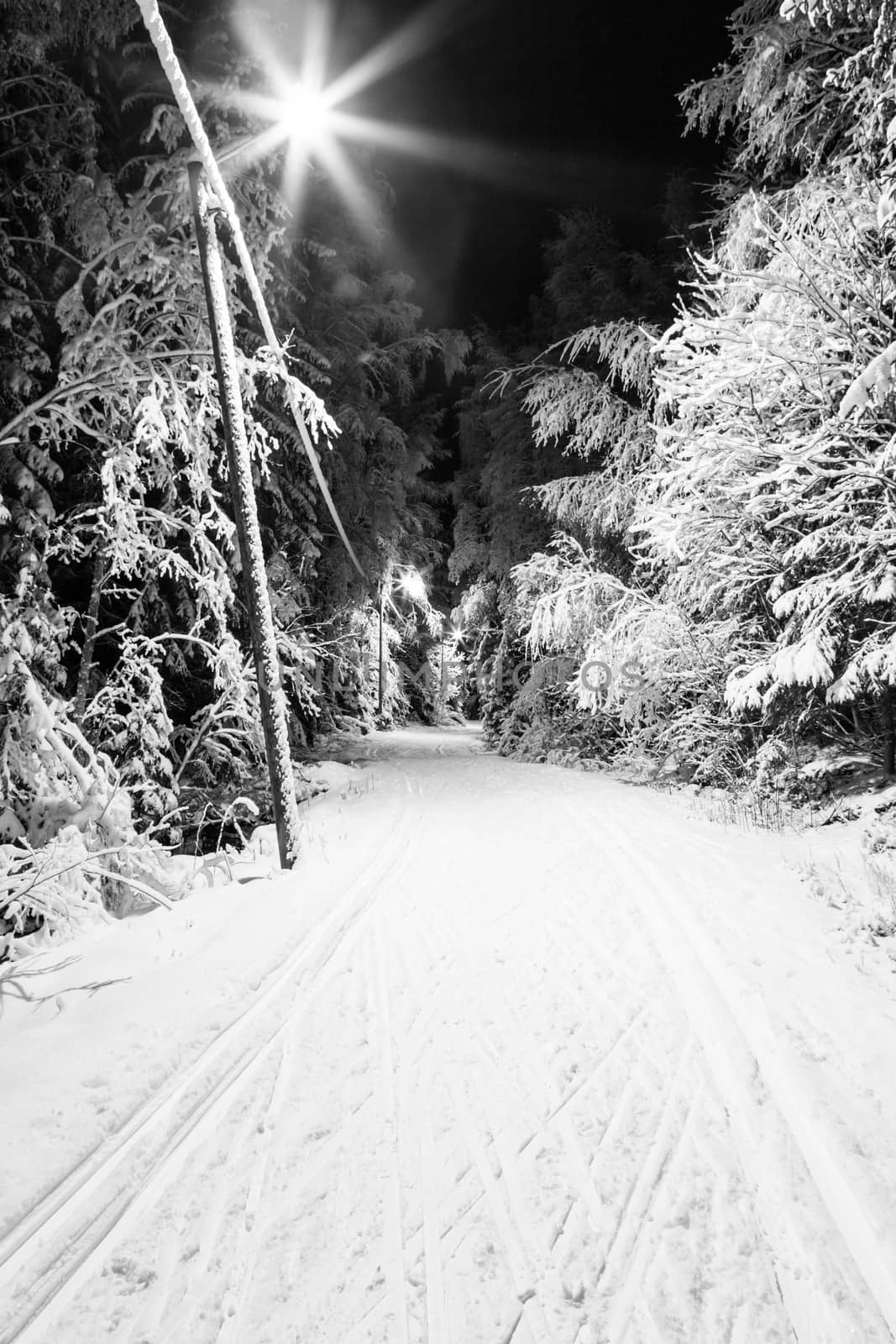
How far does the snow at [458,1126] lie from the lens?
175cm

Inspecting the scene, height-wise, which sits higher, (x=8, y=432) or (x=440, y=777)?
Result: (x=8, y=432)

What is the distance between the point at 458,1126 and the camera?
8.04 feet

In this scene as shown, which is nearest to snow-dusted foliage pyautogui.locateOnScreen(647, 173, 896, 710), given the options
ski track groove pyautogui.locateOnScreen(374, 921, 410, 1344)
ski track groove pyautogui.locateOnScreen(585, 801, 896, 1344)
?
ski track groove pyautogui.locateOnScreen(585, 801, 896, 1344)

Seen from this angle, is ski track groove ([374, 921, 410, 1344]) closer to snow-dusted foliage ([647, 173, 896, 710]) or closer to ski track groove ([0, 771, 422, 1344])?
ski track groove ([0, 771, 422, 1344])

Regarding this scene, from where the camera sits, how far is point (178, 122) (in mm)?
6570

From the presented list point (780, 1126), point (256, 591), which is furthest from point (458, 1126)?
point (256, 591)

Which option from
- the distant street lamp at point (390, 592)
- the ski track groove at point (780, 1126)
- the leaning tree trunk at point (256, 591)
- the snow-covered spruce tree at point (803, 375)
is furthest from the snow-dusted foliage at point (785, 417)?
the distant street lamp at point (390, 592)

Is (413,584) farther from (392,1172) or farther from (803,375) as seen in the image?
(392,1172)

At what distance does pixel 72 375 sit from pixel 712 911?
8.09 meters

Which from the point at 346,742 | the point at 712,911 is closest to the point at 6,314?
the point at 712,911

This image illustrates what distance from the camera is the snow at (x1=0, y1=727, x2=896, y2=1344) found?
1.75 m

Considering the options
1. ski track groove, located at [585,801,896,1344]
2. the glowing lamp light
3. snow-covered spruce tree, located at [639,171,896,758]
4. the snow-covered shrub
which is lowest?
ski track groove, located at [585,801,896,1344]

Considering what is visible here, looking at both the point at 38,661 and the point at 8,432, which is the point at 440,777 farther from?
the point at 8,432

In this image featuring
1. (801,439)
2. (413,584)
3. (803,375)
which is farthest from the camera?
(413,584)
